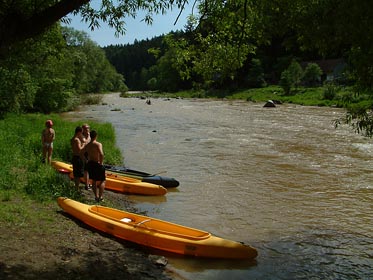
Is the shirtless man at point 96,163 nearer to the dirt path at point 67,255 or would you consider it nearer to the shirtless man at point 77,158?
the shirtless man at point 77,158

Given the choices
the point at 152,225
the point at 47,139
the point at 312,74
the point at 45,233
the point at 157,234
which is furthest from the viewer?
the point at 312,74

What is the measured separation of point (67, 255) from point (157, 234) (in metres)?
1.74

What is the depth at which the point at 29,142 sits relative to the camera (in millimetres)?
14414

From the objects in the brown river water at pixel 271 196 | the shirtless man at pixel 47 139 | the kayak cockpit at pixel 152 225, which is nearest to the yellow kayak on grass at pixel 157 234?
the kayak cockpit at pixel 152 225

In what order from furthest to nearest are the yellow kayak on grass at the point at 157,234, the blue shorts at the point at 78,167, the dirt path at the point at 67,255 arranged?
the blue shorts at the point at 78,167 < the yellow kayak on grass at the point at 157,234 < the dirt path at the point at 67,255

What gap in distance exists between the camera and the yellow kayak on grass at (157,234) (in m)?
7.17

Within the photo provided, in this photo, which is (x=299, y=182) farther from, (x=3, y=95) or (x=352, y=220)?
(x=3, y=95)

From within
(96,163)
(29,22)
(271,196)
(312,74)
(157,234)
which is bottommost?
(271,196)

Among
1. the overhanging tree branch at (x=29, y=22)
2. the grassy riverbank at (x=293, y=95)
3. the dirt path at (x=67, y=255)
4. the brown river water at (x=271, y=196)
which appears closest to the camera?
the overhanging tree branch at (x=29, y=22)

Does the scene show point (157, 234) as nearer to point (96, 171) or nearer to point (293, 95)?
point (96, 171)

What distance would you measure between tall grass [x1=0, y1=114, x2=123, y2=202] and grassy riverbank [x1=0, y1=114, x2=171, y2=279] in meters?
0.02

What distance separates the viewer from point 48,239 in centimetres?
669

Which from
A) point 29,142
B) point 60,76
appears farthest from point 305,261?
point 60,76

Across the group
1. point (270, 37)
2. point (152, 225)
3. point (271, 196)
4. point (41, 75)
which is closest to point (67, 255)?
point (152, 225)
